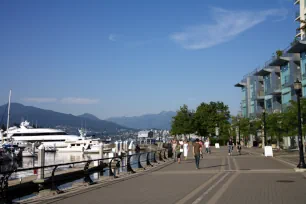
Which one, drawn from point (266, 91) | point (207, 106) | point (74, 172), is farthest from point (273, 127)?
point (207, 106)

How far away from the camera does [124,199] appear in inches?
498

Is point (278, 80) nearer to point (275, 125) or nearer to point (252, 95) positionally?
point (252, 95)

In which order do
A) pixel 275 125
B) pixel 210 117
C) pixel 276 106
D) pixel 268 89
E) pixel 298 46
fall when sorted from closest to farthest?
pixel 275 125
pixel 298 46
pixel 276 106
pixel 268 89
pixel 210 117

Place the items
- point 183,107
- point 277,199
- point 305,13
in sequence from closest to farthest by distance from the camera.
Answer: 1. point 277,199
2. point 305,13
3. point 183,107

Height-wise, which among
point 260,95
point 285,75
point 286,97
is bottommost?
point 286,97

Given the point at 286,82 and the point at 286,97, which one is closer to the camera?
the point at 286,82

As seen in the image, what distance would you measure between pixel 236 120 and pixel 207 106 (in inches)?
740

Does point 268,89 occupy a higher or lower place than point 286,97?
higher

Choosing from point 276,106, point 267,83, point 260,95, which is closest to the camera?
point 276,106

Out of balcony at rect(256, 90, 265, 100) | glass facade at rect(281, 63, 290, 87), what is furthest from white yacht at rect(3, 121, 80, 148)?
glass facade at rect(281, 63, 290, 87)

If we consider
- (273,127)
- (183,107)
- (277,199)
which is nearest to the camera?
(277,199)

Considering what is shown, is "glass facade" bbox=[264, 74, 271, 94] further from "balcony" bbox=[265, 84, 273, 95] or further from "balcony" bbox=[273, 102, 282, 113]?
"balcony" bbox=[273, 102, 282, 113]

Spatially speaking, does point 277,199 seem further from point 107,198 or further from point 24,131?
point 24,131

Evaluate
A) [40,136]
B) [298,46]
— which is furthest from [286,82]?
[40,136]
